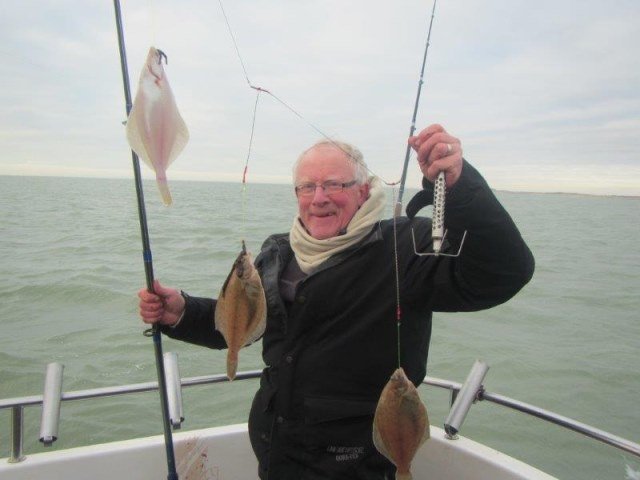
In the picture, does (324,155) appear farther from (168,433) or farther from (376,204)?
(168,433)

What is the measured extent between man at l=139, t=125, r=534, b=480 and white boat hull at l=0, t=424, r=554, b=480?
2.27ft

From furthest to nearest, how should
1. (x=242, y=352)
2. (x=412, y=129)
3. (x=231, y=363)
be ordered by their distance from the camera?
(x=242, y=352), (x=412, y=129), (x=231, y=363)

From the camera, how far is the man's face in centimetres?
244

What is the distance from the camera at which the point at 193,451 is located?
116 inches

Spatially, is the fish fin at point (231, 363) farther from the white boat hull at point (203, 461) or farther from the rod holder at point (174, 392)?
the white boat hull at point (203, 461)

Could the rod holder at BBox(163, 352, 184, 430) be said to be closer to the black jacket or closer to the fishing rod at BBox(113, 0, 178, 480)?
the fishing rod at BBox(113, 0, 178, 480)

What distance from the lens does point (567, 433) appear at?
6547mm

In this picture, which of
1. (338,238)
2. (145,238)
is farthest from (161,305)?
(338,238)

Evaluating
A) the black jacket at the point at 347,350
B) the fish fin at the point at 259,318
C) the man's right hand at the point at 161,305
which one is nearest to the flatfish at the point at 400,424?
the black jacket at the point at 347,350

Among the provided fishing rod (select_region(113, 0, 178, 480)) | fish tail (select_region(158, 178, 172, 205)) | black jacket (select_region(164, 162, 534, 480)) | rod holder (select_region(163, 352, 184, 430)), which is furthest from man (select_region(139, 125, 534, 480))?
fish tail (select_region(158, 178, 172, 205))

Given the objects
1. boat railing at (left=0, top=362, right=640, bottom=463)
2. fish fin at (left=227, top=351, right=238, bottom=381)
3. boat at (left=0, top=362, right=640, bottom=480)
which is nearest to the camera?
fish fin at (left=227, top=351, right=238, bottom=381)

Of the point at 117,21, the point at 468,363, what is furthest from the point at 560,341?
the point at 117,21

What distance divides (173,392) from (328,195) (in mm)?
1449

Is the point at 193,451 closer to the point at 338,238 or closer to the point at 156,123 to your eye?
the point at 338,238
